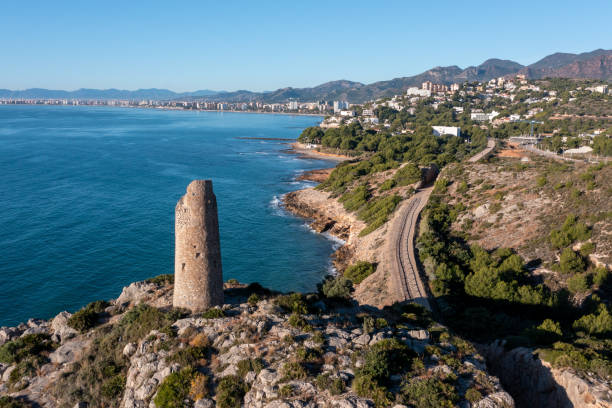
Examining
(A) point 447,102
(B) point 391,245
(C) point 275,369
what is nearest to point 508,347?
(C) point 275,369

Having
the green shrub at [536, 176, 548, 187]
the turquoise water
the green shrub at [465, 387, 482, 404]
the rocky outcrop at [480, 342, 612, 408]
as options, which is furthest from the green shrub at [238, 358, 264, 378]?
the green shrub at [536, 176, 548, 187]

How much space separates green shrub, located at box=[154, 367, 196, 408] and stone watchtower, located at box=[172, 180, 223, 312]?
4.05m

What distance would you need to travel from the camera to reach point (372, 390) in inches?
435

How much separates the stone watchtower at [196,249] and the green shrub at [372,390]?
7.44 metres

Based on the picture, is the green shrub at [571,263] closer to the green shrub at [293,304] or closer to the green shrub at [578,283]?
the green shrub at [578,283]

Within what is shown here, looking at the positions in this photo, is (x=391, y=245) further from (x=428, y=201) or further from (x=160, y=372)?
(x=160, y=372)

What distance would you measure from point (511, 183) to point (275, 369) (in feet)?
120

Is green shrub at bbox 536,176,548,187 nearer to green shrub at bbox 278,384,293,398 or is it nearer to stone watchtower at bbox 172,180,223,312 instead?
stone watchtower at bbox 172,180,223,312

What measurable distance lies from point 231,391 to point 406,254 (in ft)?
68.1

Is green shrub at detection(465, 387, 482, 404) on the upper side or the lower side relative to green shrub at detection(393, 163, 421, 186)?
lower

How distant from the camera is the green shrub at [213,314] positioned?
15.3 m

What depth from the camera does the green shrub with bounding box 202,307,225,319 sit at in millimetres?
15305

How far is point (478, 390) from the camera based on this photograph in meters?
11.6

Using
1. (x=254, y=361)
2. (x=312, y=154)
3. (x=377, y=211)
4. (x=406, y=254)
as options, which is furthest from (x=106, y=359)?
(x=312, y=154)
